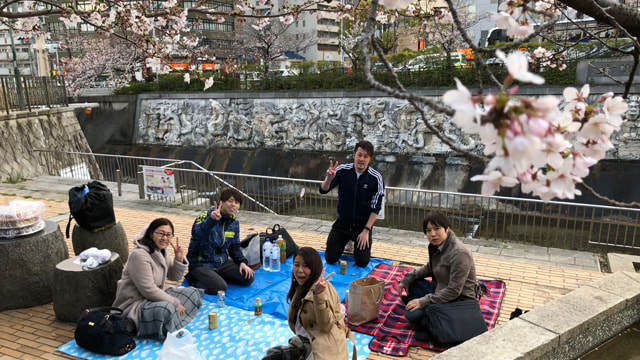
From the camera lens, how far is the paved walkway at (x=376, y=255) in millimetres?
4551

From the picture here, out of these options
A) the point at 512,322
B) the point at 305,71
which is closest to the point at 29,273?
the point at 512,322

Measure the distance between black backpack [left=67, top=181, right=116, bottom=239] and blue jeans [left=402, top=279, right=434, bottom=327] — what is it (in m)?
4.02

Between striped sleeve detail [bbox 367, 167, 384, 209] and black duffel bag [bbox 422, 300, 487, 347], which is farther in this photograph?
striped sleeve detail [bbox 367, 167, 384, 209]

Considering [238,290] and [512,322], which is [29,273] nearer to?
[238,290]

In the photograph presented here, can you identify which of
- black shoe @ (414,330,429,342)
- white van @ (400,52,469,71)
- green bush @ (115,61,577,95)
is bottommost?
black shoe @ (414,330,429,342)

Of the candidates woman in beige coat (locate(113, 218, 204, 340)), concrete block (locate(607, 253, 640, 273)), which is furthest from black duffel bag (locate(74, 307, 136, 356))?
concrete block (locate(607, 253, 640, 273))

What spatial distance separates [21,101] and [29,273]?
11.9m

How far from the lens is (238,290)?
553 cm

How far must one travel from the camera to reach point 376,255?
6.90 metres

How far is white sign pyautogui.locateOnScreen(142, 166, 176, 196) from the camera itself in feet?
32.5

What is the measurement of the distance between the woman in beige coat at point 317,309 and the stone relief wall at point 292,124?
14.6 m

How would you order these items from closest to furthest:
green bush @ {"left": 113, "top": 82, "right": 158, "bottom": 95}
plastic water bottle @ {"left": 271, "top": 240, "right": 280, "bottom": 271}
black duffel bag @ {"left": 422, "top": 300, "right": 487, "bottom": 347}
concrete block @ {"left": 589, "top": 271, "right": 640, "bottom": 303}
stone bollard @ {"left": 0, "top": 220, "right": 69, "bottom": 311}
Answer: black duffel bag @ {"left": 422, "top": 300, "right": 487, "bottom": 347}
concrete block @ {"left": 589, "top": 271, "right": 640, "bottom": 303}
stone bollard @ {"left": 0, "top": 220, "right": 69, "bottom": 311}
plastic water bottle @ {"left": 271, "top": 240, "right": 280, "bottom": 271}
green bush @ {"left": 113, "top": 82, "right": 158, "bottom": 95}

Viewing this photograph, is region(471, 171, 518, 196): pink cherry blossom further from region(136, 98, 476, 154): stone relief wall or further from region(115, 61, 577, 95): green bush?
region(136, 98, 476, 154): stone relief wall

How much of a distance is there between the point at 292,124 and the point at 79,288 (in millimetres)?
16445
